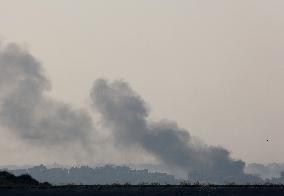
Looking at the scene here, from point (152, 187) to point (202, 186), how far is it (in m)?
7.82

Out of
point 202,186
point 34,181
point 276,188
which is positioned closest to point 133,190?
point 202,186

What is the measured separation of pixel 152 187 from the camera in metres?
108

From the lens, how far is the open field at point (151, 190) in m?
98.6

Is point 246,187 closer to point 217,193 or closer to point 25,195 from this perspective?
point 217,193

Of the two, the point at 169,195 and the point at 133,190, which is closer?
the point at 169,195

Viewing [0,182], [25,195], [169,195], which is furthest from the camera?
[0,182]

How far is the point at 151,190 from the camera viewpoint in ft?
339

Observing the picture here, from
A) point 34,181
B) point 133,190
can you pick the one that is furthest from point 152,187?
point 34,181

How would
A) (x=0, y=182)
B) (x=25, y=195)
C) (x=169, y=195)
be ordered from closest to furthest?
1. (x=169, y=195)
2. (x=25, y=195)
3. (x=0, y=182)

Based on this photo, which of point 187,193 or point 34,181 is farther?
point 34,181

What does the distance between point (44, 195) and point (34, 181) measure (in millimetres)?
35430

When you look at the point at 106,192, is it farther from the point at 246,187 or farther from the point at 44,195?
the point at 246,187

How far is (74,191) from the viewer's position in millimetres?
103750

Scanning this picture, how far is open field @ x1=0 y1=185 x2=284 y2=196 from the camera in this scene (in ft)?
324
